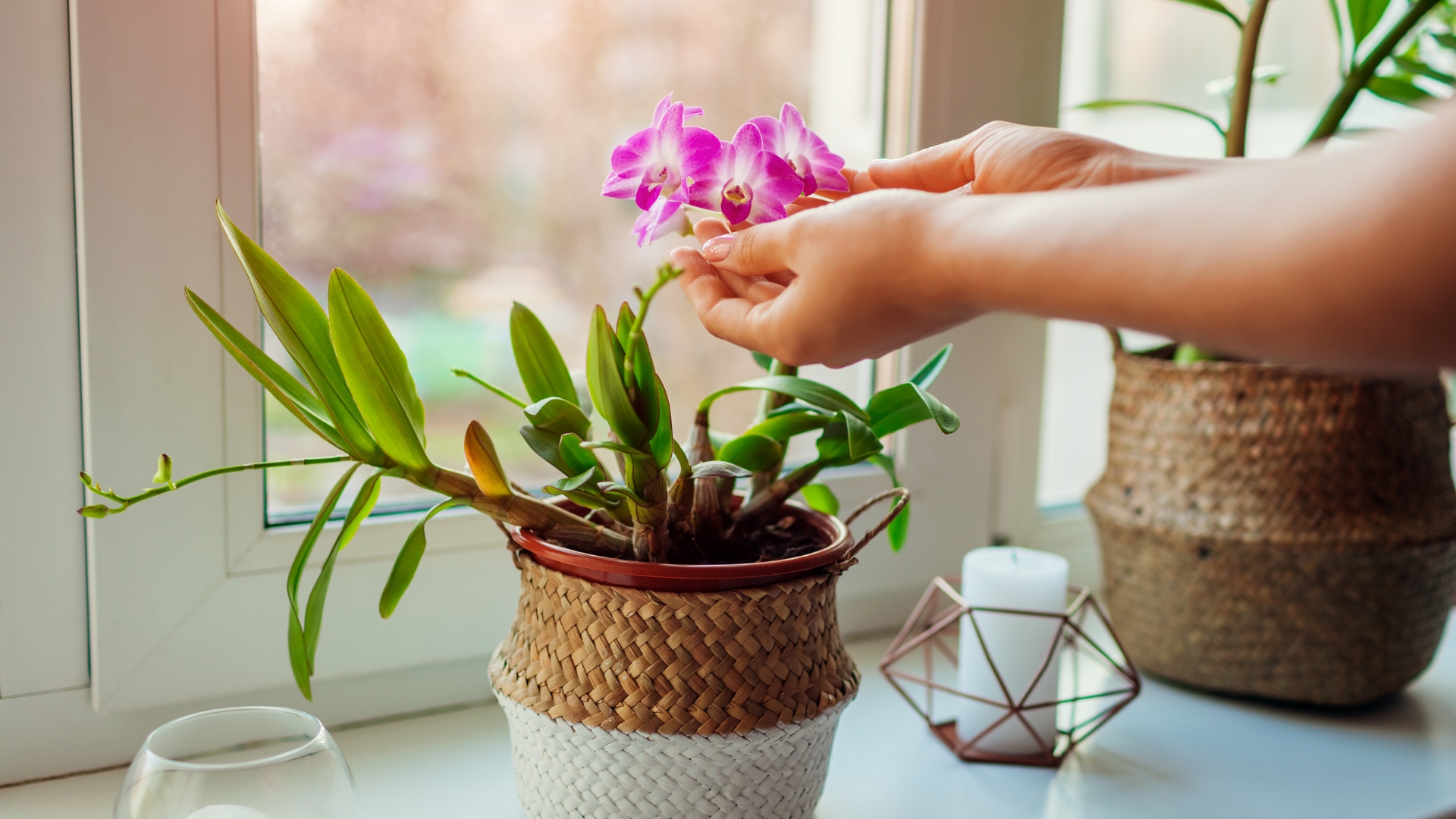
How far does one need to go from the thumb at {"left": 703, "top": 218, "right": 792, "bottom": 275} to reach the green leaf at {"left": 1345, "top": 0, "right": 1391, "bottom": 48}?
67cm

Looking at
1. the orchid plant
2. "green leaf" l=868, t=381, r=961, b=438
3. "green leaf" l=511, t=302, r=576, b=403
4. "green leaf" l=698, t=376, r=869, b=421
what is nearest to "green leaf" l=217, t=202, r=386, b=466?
the orchid plant

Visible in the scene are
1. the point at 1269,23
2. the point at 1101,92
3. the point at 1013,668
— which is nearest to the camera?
the point at 1013,668

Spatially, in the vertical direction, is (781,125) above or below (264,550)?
above

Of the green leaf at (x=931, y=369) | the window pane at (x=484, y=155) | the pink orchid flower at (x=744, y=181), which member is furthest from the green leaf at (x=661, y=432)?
the window pane at (x=484, y=155)

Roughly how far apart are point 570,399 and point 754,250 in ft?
0.57

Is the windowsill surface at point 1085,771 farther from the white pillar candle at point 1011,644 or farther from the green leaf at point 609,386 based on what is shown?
Result: the green leaf at point 609,386

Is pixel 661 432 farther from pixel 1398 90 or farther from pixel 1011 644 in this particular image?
pixel 1398 90

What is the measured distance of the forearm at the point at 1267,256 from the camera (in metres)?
0.32

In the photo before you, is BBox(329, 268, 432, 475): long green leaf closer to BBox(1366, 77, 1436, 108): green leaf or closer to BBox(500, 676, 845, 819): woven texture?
BBox(500, 676, 845, 819): woven texture

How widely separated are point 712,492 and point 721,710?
5.4 inches

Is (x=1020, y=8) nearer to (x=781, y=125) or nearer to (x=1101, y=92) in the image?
(x=1101, y=92)

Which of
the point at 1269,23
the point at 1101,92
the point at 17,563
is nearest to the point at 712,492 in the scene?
the point at 17,563

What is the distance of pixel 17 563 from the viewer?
26.2 inches

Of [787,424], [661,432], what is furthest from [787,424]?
[661,432]
